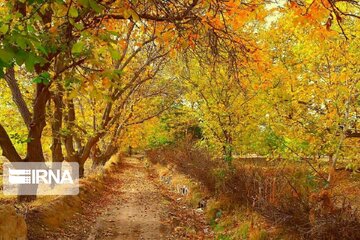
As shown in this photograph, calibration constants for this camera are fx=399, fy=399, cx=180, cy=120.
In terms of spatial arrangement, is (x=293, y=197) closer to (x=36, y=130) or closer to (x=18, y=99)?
(x=36, y=130)

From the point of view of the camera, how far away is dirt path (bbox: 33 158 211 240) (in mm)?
10719

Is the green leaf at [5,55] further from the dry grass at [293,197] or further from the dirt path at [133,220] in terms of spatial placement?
the dirt path at [133,220]

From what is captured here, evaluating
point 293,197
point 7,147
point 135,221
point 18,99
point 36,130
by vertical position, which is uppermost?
point 18,99

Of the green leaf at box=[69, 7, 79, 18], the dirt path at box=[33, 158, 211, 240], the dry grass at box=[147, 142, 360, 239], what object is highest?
the green leaf at box=[69, 7, 79, 18]

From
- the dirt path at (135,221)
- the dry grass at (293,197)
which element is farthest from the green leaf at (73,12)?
the dirt path at (135,221)

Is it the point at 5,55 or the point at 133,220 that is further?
the point at 133,220

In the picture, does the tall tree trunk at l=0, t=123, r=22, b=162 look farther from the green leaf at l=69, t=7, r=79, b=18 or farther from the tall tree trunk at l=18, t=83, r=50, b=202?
the green leaf at l=69, t=7, r=79, b=18

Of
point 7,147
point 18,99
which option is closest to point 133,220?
point 7,147

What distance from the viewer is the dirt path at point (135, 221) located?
35.2 feet

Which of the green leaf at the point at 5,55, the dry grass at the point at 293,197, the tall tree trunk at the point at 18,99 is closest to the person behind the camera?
the green leaf at the point at 5,55

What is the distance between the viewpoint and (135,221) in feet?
41.6

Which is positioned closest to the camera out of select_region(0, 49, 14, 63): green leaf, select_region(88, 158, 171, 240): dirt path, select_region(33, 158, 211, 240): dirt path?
select_region(0, 49, 14, 63): green leaf

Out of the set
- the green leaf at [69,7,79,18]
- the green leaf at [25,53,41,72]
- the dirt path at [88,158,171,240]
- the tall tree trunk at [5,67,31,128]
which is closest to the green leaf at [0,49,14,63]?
the green leaf at [25,53,41,72]

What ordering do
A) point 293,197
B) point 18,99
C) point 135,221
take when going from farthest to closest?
1. point 135,221
2. point 18,99
3. point 293,197
